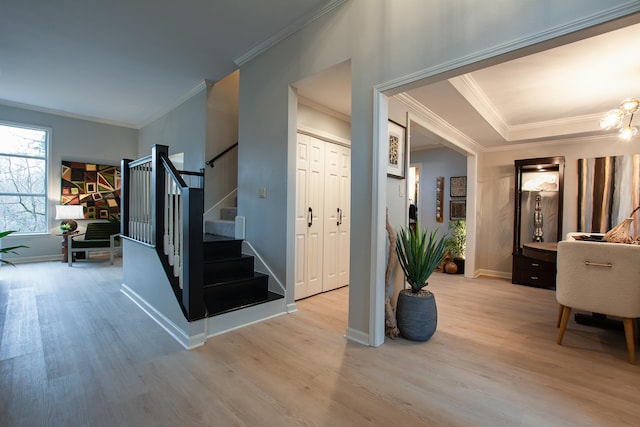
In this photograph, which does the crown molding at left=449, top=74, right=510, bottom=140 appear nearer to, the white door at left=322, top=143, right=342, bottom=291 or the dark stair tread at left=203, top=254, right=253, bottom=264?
the white door at left=322, top=143, right=342, bottom=291

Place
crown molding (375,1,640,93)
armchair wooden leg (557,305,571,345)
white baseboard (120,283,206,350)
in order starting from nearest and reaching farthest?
crown molding (375,1,640,93), white baseboard (120,283,206,350), armchair wooden leg (557,305,571,345)

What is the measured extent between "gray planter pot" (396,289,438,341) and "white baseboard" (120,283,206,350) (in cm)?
169

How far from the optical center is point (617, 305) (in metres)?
2.24

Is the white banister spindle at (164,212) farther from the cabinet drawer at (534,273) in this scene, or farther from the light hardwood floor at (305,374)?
the cabinet drawer at (534,273)

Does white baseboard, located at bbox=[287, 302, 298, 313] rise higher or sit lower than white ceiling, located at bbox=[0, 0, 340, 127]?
lower

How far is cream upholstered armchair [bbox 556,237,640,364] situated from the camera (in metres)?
2.18

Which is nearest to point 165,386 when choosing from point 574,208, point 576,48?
point 576,48

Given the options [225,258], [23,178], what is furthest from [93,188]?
[225,258]

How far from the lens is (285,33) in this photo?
3.10 metres

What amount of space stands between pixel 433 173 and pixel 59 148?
760 cm

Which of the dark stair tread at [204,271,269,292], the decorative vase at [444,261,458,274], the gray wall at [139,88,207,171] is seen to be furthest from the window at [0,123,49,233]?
the decorative vase at [444,261,458,274]

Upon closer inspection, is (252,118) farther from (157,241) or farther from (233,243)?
(157,241)

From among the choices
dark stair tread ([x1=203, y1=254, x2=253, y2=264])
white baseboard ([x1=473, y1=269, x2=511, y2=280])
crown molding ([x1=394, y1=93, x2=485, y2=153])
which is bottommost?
white baseboard ([x1=473, y1=269, x2=511, y2=280])

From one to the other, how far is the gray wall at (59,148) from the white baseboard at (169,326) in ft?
12.5
